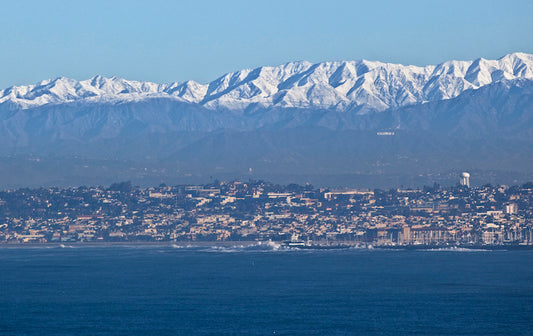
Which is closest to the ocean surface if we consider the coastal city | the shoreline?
the shoreline

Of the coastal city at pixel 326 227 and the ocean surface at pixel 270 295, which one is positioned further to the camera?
the coastal city at pixel 326 227

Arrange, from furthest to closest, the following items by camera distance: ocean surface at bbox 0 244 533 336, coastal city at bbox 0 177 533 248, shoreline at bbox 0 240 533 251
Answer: coastal city at bbox 0 177 533 248 < shoreline at bbox 0 240 533 251 < ocean surface at bbox 0 244 533 336

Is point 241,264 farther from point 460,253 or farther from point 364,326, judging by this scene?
point 364,326

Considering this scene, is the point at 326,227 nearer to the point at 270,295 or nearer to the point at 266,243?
the point at 266,243

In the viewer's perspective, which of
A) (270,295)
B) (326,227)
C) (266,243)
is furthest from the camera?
(326,227)

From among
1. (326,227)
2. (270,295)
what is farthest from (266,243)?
(270,295)

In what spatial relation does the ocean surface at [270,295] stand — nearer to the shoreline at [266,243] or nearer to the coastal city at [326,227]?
the shoreline at [266,243]

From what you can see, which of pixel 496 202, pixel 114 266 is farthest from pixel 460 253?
pixel 496 202

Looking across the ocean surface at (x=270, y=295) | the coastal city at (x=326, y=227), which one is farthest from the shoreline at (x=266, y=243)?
the ocean surface at (x=270, y=295)

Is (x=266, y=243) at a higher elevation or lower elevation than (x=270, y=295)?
lower

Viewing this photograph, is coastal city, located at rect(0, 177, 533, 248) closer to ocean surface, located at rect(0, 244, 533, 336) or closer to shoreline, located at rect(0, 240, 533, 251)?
shoreline, located at rect(0, 240, 533, 251)
